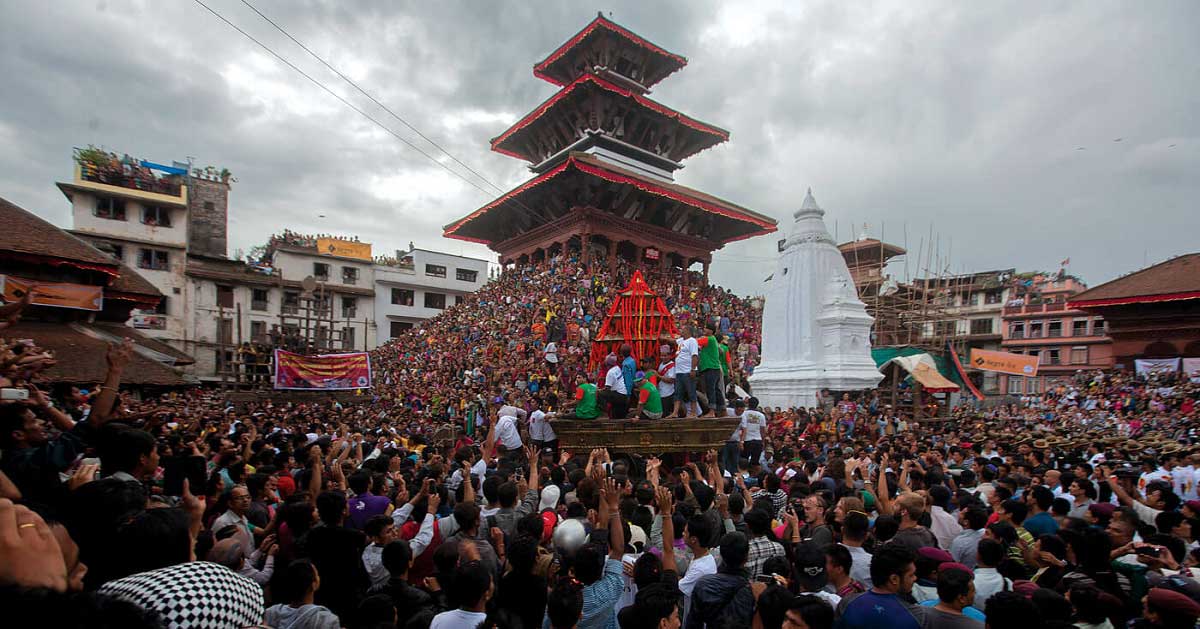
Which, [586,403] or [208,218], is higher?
[208,218]

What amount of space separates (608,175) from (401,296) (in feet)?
68.7

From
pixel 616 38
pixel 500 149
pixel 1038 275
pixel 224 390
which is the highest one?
pixel 616 38

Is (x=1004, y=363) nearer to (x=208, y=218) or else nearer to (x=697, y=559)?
(x=697, y=559)

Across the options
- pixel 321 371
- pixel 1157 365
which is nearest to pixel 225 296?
pixel 321 371


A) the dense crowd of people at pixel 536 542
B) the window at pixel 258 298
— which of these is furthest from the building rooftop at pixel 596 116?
the dense crowd of people at pixel 536 542

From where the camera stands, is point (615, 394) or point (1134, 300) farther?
point (1134, 300)

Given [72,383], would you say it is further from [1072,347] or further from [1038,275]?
[1038,275]

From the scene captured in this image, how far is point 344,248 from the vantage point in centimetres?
4141

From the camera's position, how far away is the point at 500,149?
3675 cm

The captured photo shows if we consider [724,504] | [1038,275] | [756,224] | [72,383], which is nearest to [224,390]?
[72,383]

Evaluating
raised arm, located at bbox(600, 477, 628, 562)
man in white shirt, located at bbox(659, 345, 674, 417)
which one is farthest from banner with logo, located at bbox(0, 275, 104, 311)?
raised arm, located at bbox(600, 477, 628, 562)

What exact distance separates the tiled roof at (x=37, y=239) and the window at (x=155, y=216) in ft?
62.4

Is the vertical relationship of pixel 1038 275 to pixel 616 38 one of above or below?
below

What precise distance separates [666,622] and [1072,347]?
5054 cm
